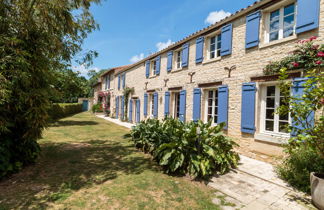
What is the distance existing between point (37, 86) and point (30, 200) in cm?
257

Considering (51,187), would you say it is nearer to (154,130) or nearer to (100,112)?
(154,130)

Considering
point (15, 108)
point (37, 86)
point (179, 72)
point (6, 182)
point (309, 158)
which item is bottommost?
point (6, 182)

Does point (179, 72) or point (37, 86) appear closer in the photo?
point (37, 86)

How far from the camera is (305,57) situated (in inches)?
176

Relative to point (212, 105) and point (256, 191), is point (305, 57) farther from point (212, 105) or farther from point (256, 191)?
point (256, 191)

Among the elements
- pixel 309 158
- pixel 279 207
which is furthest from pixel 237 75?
pixel 279 207

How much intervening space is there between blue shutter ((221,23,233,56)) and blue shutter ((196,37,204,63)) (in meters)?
1.06

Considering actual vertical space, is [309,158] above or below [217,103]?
below

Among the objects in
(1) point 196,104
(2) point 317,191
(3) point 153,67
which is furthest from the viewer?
(3) point 153,67

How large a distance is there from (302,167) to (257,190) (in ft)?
4.08

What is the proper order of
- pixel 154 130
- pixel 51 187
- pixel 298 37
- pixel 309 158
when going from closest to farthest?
pixel 51 187, pixel 309 158, pixel 298 37, pixel 154 130

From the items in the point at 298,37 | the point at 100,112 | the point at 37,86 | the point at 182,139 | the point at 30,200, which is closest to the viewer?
the point at 30,200

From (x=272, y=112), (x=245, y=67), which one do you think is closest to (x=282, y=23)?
(x=245, y=67)

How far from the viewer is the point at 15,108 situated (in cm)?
387
